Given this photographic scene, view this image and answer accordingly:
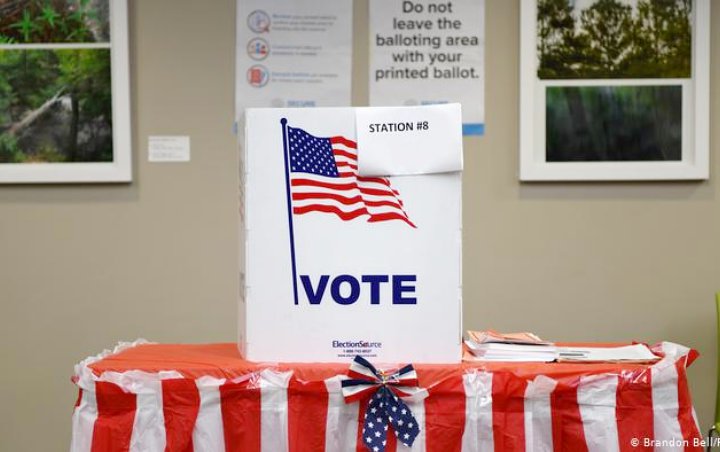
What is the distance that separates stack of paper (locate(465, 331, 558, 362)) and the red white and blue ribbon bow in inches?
6.9

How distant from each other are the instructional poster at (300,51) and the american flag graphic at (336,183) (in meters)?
1.29

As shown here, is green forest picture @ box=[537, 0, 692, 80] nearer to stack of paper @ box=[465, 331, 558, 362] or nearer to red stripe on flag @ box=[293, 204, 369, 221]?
stack of paper @ box=[465, 331, 558, 362]

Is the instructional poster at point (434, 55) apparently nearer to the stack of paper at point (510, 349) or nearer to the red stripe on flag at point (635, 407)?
the stack of paper at point (510, 349)

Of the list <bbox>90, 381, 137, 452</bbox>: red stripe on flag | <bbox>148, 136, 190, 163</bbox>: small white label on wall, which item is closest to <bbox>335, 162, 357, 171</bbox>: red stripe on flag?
<bbox>90, 381, 137, 452</bbox>: red stripe on flag

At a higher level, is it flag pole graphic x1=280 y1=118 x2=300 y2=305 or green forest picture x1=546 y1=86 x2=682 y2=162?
green forest picture x1=546 y1=86 x2=682 y2=162

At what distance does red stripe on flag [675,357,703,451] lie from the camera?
132 cm

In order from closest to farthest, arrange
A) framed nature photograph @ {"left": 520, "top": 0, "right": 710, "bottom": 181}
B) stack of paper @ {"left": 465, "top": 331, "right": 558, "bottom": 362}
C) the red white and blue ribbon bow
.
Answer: the red white and blue ribbon bow, stack of paper @ {"left": 465, "top": 331, "right": 558, "bottom": 362}, framed nature photograph @ {"left": 520, "top": 0, "right": 710, "bottom": 181}

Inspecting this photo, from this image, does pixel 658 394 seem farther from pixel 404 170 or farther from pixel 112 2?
pixel 112 2

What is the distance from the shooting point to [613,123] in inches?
103

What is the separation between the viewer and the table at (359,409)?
1.32 meters

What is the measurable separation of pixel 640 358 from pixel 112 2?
209cm

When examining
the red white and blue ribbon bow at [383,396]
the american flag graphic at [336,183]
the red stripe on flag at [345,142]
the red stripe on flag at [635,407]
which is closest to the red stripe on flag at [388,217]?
the american flag graphic at [336,183]

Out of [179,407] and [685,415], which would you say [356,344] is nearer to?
[179,407]

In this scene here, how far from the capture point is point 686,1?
101 inches
